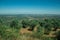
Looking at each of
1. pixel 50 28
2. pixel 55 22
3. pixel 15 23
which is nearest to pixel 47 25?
pixel 50 28

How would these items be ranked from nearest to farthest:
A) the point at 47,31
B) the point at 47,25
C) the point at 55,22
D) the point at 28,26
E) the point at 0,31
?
the point at 0,31
the point at 47,31
the point at 47,25
the point at 55,22
the point at 28,26

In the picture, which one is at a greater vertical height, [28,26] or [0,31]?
[0,31]

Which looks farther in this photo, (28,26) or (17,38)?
(28,26)

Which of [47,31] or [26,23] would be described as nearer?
[47,31]

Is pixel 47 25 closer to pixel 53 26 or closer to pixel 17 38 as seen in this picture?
pixel 53 26

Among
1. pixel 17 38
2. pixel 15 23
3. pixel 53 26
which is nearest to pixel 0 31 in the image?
pixel 17 38

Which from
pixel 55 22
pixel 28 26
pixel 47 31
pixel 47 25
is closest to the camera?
pixel 47 31

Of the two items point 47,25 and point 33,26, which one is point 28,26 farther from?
point 47,25

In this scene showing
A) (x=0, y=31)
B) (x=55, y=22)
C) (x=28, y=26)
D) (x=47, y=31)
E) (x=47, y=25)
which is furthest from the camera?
(x=28, y=26)

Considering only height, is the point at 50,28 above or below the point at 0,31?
below
